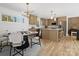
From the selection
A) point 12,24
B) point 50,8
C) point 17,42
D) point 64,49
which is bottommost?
point 64,49

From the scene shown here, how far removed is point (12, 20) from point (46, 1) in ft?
3.09

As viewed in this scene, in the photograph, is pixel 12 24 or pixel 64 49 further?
pixel 64 49

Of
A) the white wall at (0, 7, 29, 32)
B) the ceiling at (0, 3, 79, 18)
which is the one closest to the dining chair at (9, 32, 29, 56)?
the white wall at (0, 7, 29, 32)

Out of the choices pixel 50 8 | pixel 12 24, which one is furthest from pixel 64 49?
pixel 12 24

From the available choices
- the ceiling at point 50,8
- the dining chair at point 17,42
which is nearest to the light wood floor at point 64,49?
the dining chair at point 17,42

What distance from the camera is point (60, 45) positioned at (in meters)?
3.30

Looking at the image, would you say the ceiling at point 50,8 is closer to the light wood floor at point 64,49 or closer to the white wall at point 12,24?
the white wall at point 12,24

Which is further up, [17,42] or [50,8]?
[50,8]

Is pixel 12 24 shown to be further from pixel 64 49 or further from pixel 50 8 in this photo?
pixel 64 49

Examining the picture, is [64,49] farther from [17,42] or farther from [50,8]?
[17,42]

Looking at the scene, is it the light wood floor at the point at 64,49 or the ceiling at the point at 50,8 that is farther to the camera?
the light wood floor at the point at 64,49

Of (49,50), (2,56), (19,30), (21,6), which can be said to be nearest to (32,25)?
(19,30)

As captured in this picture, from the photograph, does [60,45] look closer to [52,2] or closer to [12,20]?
[52,2]

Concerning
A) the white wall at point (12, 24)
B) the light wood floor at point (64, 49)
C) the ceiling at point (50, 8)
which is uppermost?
the ceiling at point (50, 8)
